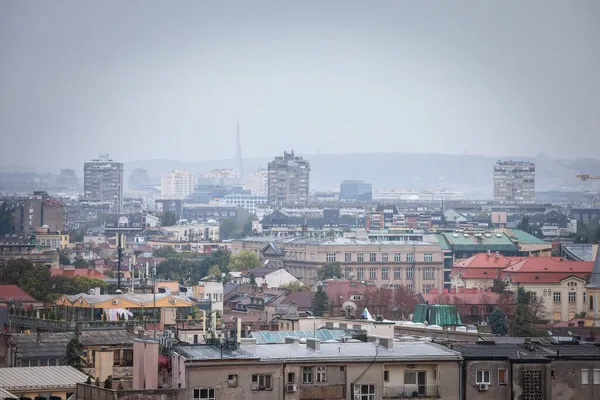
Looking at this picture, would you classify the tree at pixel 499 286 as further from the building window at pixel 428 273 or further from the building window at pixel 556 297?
the building window at pixel 428 273

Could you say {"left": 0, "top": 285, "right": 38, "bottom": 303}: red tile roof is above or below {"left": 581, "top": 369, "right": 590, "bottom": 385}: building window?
below

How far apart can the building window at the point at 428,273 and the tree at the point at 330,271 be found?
618 cm

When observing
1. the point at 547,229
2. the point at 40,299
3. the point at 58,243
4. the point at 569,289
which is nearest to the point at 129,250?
the point at 58,243

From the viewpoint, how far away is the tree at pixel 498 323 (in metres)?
64.8

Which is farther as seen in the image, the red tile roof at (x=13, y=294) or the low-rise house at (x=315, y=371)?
the red tile roof at (x=13, y=294)

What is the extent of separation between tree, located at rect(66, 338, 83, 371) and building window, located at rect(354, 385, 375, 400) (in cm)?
795

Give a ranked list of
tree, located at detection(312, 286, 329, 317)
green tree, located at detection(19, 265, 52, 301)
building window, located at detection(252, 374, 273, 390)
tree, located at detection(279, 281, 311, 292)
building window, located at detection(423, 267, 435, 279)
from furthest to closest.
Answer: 1. building window, located at detection(423, 267, 435, 279)
2. tree, located at detection(279, 281, 311, 292)
3. green tree, located at detection(19, 265, 52, 301)
4. tree, located at detection(312, 286, 329, 317)
5. building window, located at detection(252, 374, 273, 390)

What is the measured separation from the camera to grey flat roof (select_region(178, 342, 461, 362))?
94.4 ft

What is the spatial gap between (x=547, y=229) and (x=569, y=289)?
310 feet

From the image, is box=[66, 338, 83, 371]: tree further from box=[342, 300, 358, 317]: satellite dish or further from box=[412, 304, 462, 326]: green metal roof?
box=[342, 300, 358, 317]: satellite dish

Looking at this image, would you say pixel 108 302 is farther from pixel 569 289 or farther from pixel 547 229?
pixel 547 229

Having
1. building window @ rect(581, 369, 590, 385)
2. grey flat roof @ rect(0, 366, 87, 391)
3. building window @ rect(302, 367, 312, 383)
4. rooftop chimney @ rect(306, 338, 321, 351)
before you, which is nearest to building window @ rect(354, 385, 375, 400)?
building window @ rect(302, 367, 312, 383)

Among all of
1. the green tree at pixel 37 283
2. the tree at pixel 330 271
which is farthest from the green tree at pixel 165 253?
the green tree at pixel 37 283

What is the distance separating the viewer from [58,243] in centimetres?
15562
